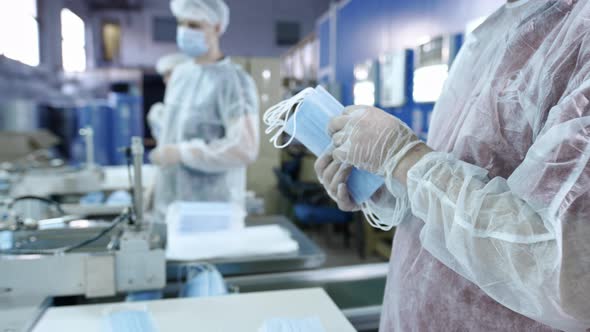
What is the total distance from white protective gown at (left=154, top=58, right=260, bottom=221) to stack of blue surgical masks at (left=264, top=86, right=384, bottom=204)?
39.8 inches

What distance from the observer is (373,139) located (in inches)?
26.7

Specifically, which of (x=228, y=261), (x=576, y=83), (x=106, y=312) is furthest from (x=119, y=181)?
(x=576, y=83)

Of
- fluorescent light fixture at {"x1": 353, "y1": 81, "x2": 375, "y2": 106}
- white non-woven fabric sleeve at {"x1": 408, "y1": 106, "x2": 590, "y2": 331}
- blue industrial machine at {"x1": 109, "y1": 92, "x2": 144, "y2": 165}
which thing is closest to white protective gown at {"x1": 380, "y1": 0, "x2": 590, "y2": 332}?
white non-woven fabric sleeve at {"x1": 408, "y1": 106, "x2": 590, "y2": 331}

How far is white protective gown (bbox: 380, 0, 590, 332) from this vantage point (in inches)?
19.0

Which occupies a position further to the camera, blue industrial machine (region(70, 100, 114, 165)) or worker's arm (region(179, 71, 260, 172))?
blue industrial machine (region(70, 100, 114, 165))

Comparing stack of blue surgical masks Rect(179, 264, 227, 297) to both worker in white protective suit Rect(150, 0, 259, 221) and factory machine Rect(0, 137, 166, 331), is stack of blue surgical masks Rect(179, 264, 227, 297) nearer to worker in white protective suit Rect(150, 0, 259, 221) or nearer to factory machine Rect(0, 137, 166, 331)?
factory machine Rect(0, 137, 166, 331)

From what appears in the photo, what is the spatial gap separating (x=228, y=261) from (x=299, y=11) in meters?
6.74

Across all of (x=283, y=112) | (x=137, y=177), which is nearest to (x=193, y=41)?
(x=137, y=177)

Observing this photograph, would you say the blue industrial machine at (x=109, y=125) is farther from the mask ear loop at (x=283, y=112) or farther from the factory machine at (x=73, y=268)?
the mask ear loop at (x=283, y=112)

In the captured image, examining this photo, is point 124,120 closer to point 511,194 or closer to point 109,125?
point 109,125

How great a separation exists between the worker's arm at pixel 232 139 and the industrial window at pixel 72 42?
499 centimetres

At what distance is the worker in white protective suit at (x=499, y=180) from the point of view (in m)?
0.48

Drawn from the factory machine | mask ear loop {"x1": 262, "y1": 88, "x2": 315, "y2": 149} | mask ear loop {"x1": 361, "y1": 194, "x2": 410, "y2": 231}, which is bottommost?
the factory machine

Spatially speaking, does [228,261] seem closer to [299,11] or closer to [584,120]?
[584,120]
